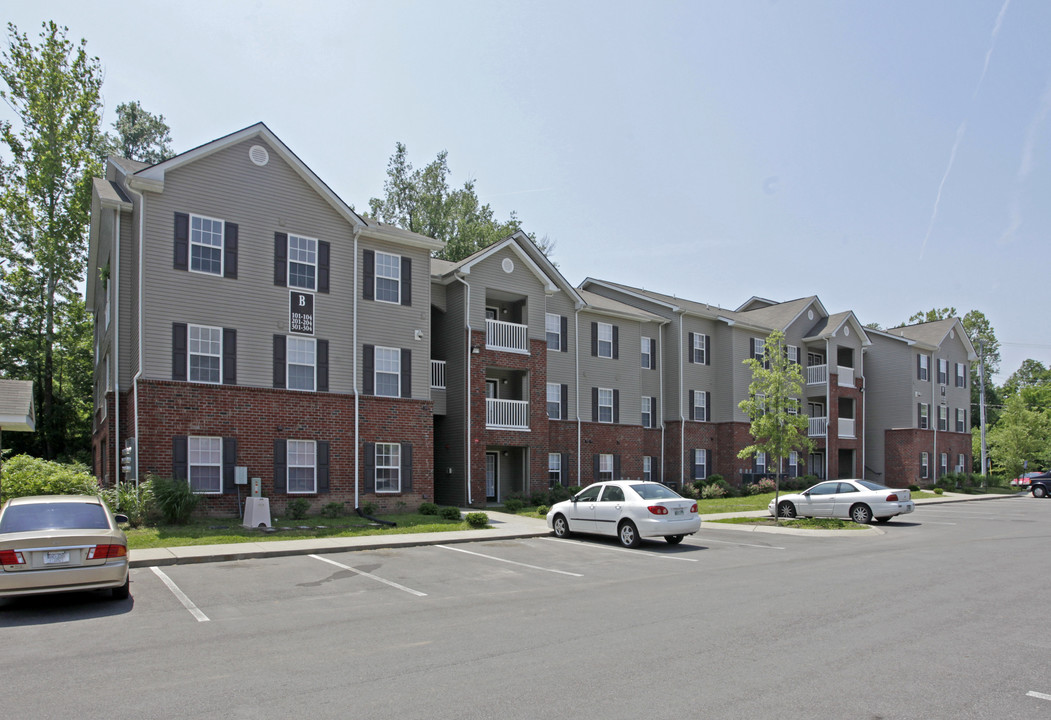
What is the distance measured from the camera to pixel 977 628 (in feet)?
29.8

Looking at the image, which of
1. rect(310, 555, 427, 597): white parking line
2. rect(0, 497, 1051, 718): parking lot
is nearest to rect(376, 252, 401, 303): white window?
rect(310, 555, 427, 597): white parking line

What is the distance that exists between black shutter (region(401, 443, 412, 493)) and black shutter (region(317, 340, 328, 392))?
332 centimetres

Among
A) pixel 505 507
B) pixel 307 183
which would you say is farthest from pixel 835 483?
pixel 307 183

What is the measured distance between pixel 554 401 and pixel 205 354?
15.0 meters

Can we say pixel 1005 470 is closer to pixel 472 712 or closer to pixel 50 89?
pixel 472 712

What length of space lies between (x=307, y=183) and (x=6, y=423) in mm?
10308

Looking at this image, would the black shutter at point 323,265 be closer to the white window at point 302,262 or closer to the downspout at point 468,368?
the white window at point 302,262

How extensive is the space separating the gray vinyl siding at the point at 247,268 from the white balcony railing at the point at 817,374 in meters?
28.4

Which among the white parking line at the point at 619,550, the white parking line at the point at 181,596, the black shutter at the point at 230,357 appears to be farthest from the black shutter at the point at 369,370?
the white parking line at the point at 181,596

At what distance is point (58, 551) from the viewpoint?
33.7ft

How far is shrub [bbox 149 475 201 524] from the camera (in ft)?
61.2

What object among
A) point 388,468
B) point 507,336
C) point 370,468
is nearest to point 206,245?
point 370,468

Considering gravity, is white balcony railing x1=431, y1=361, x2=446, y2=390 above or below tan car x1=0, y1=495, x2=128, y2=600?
above

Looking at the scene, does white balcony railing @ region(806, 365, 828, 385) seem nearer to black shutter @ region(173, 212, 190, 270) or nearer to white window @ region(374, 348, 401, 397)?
white window @ region(374, 348, 401, 397)
